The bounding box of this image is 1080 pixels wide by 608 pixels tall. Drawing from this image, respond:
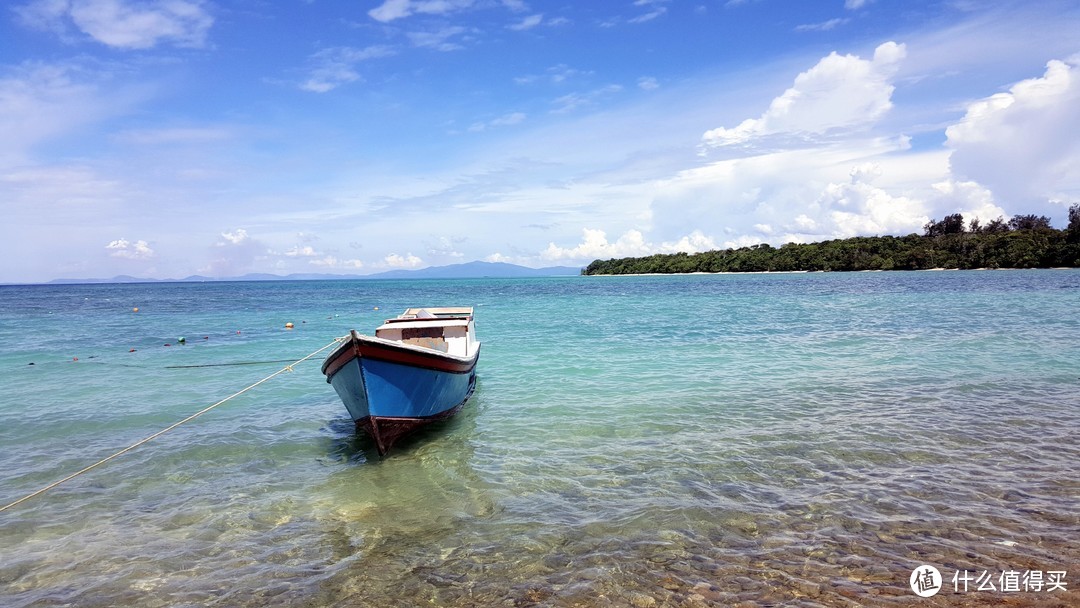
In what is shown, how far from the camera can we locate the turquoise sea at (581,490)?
560 cm

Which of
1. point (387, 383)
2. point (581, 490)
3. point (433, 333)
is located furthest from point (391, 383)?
point (433, 333)

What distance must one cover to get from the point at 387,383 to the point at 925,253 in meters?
123

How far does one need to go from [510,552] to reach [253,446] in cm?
676

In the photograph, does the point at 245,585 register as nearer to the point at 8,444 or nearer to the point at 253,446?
the point at 253,446

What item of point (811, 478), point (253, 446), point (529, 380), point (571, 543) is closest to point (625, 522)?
point (571, 543)

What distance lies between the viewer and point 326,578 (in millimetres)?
5875

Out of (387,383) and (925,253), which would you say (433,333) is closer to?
(387,383)

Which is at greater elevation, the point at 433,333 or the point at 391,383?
the point at 433,333

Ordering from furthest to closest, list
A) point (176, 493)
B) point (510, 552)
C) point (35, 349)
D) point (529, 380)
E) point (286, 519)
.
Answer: point (35, 349) < point (529, 380) < point (176, 493) < point (286, 519) < point (510, 552)

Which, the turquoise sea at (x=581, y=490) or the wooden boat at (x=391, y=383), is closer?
the turquoise sea at (x=581, y=490)

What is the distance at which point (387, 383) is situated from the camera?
10.2m

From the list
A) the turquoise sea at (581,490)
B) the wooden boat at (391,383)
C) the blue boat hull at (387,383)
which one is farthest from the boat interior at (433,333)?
the blue boat hull at (387,383)

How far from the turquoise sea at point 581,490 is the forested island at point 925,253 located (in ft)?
339

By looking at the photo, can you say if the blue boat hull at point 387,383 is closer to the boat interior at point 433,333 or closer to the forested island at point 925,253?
the boat interior at point 433,333
